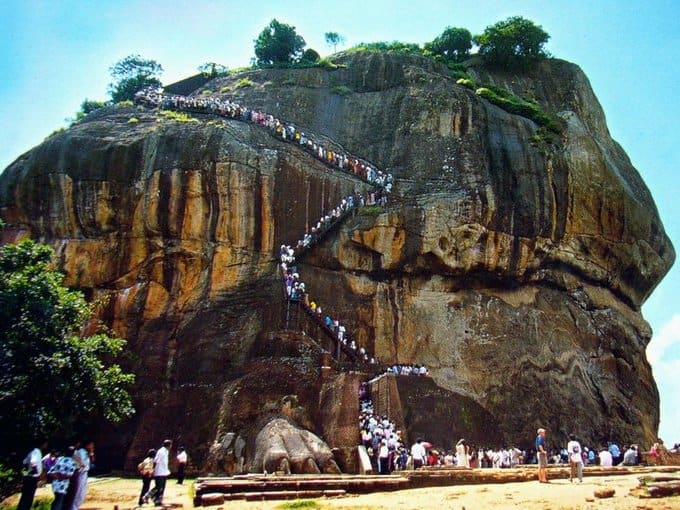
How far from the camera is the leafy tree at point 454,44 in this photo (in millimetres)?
41625

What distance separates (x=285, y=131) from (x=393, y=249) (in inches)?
307

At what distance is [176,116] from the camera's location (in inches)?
1217

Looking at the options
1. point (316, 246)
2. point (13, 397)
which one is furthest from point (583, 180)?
point (13, 397)

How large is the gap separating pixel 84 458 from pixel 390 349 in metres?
18.5

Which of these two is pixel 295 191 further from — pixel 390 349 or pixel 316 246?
pixel 390 349

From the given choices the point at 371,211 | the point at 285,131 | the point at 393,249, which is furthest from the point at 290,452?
the point at 285,131

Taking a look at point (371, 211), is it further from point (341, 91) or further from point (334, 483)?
point (334, 483)

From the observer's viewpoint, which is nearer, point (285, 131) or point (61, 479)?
point (61, 479)

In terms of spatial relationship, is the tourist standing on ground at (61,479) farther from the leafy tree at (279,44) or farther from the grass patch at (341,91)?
the leafy tree at (279,44)

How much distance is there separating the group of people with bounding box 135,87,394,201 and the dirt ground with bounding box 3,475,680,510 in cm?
1742

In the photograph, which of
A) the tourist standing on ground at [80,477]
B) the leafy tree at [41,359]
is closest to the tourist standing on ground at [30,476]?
the tourist standing on ground at [80,477]

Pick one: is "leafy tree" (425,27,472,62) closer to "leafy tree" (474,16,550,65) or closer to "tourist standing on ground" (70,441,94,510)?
"leafy tree" (474,16,550,65)

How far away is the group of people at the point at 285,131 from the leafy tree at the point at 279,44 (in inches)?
348

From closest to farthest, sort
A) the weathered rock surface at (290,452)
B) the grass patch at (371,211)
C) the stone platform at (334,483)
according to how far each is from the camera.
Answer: the stone platform at (334,483) → the weathered rock surface at (290,452) → the grass patch at (371,211)
